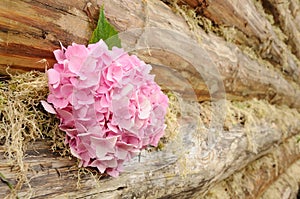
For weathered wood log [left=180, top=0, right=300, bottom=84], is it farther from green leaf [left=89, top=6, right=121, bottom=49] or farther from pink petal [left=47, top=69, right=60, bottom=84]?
pink petal [left=47, top=69, right=60, bottom=84]

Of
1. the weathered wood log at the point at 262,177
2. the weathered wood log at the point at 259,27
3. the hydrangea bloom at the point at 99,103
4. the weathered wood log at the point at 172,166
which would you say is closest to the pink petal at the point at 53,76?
the hydrangea bloom at the point at 99,103

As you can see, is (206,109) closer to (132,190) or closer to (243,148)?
(243,148)

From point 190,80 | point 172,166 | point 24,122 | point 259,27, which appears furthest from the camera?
point 259,27

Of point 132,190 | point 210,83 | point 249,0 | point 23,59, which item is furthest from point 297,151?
point 23,59

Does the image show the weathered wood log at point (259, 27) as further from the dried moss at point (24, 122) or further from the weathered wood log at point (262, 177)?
the dried moss at point (24, 122)

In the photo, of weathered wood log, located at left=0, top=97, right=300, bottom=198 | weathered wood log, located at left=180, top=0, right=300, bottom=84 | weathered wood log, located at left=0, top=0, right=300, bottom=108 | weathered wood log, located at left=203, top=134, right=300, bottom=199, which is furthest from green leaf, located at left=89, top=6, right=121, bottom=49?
weathered wood log, located at left=203, top=134, right=300, bottom=199

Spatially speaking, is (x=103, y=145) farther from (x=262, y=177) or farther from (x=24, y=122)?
(x=262, y=177)

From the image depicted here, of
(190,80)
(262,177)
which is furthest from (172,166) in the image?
(262,177)
